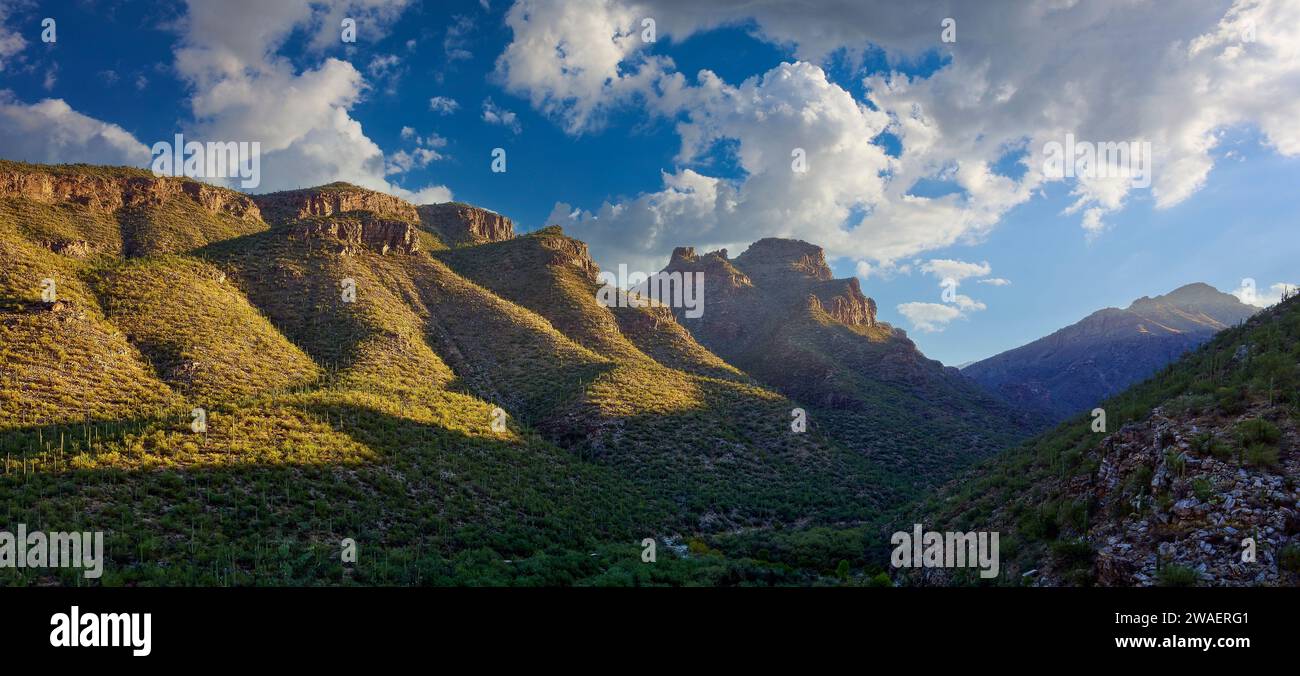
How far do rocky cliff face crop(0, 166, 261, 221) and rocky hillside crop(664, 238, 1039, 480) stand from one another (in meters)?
67.1

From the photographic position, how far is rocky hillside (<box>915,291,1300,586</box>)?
10.3 metres

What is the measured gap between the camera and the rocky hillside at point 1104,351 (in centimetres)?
9088

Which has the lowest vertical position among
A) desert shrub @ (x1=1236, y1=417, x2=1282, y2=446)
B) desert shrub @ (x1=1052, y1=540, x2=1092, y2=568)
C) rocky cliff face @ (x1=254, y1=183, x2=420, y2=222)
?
desert shrub @ (x1=1052, y1=540, x2=1092, y2=568)

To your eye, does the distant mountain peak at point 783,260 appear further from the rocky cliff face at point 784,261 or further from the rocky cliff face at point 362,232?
the rocky cliff face at point 362,232

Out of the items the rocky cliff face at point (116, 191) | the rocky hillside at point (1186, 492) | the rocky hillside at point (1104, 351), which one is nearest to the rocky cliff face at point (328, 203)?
the rocky cliff face at point (116, 191)

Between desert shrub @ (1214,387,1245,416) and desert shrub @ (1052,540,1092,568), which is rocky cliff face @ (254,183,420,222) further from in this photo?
desert shrub @ (1214,387,1245,416)

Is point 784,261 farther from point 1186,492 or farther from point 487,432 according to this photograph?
point 1186,492

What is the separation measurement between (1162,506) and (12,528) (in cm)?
2921

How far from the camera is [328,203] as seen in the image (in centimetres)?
7944

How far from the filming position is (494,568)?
60.1ft

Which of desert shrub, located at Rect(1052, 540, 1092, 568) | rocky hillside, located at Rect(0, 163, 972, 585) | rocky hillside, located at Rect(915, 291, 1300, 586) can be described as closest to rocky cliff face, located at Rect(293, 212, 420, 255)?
rocky hillside, located at Rect(0, 163, 972, 585)

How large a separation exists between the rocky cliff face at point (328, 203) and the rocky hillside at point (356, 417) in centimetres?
797

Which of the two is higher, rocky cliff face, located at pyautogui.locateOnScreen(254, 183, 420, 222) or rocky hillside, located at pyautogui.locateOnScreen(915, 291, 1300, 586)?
rocky cliff face, located at pyautogui.locateOnScreen(254, 183, 420, 222)

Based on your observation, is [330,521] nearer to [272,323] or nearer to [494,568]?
[494,568]
